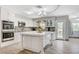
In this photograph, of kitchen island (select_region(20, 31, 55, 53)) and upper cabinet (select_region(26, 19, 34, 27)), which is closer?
upper cabinet (select_region(26, 19, 34, 27))

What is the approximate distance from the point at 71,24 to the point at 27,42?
965 millimetres

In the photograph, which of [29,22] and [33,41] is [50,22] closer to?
[29,22]

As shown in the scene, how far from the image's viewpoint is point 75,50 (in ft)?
4.77

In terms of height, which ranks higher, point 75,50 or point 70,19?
point 70,19

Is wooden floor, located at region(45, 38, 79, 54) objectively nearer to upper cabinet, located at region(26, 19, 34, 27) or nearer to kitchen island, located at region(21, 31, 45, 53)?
kitchen island, located at region(21, 31, 45, 53)

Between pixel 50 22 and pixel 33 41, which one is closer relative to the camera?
pixel 50 22

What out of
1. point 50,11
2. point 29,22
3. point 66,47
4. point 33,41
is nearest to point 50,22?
point 50,11

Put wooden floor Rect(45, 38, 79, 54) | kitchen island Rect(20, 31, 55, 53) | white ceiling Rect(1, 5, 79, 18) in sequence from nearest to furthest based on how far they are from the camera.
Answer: white ceiling Rect(1, 5, 79, 18) < wooden floor Rect(45, 38, 79, 54) < kitchen island Rect(20, 31, 55, 53)

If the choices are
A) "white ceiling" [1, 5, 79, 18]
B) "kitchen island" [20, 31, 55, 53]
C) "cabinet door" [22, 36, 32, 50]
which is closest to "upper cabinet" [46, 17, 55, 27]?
"white ceiling" [1, 5, 79, 18]

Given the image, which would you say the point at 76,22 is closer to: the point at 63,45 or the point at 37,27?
the point at 63,45

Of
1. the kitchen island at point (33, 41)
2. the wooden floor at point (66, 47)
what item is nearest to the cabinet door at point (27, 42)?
the kitchen island at point (33, 41)

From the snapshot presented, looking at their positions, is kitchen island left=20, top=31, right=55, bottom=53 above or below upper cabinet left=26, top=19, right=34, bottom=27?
below
